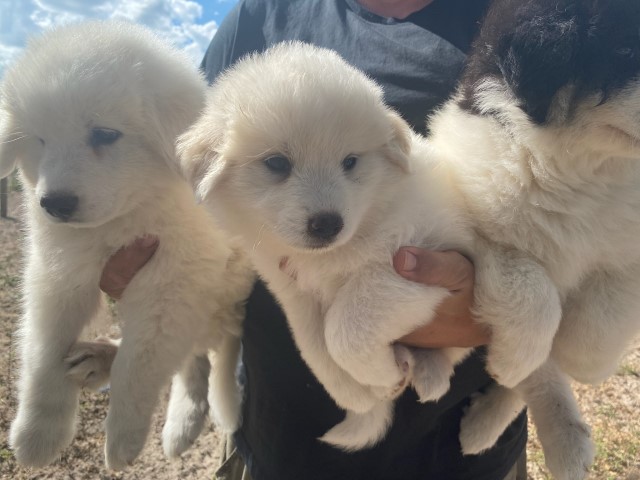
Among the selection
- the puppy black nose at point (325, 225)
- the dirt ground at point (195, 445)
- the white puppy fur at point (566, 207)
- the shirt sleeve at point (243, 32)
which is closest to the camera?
the puppy black nose at point (325, 225)

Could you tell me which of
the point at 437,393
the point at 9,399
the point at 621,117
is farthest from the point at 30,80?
the point at 9,399

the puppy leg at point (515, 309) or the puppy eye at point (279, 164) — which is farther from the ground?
the puppy eye at point (279, 164)

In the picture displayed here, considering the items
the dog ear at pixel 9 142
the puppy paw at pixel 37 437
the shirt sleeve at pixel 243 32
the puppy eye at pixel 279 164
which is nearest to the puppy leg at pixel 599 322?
the puppy eye at pixel 279 164

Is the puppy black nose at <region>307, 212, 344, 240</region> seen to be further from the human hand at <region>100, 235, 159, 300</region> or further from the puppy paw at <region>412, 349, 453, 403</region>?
the human hand at <region>100, 235, 159, 300</region>

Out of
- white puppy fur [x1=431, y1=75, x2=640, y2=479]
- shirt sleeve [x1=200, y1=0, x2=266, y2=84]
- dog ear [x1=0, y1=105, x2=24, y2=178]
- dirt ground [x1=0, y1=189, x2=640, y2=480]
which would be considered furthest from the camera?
dirt ground [x1=0, y1=189, x2=640, y2=480]

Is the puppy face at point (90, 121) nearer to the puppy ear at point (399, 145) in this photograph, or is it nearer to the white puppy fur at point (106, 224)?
the white puppy fur at point (106, 224)

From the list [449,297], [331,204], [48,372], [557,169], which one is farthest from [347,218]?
[48,372]

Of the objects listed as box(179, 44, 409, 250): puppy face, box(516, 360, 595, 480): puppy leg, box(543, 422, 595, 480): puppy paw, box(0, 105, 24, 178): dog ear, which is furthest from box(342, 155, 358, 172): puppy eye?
box(543, 422, 595, 480): puppy paw

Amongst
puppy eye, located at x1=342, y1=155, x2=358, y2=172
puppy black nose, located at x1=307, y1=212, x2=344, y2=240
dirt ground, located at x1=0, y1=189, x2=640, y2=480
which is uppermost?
puppy eye, located at x1=342, y1=155, x2=358, y2=172
